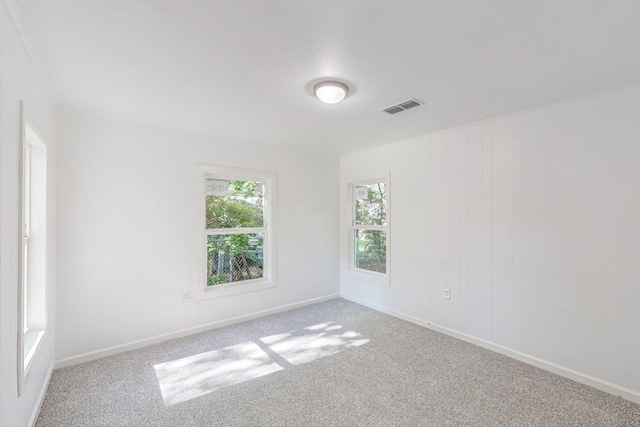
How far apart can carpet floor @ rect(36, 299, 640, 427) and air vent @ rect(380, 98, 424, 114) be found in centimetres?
234

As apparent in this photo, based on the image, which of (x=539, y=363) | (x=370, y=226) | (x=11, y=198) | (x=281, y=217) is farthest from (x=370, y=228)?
(x=11, y=198)

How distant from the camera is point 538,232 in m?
2.70

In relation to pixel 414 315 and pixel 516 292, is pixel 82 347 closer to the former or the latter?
pixel 414 315

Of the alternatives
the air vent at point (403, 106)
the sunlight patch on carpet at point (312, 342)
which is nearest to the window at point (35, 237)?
the sunlight patch on carpet at point (312, 342)

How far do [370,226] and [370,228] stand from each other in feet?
0.10

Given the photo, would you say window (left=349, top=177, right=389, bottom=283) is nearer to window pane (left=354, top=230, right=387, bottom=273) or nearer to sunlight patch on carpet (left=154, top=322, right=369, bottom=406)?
window pane (left=354, top=230, right=387, bottom=273)

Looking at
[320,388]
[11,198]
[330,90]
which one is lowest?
[320,388]

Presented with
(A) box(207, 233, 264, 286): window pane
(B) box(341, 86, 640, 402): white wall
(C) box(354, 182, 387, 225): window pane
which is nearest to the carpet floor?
(B) box(341, 86, 640, 402): white wall

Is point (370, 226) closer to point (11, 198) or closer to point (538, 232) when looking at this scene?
point (538, 232)

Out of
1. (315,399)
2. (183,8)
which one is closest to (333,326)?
(315,399)

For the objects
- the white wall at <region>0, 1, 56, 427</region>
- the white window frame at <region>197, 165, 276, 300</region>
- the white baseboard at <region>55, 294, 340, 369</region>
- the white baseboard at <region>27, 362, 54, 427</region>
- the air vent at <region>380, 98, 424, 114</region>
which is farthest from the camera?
the white window frame at <region>197, 165, 276, 300</region>

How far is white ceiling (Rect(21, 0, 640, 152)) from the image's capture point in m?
1.45

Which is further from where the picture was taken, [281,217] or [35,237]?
[281,217]

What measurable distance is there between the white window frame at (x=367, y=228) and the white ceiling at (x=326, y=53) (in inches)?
56.2
